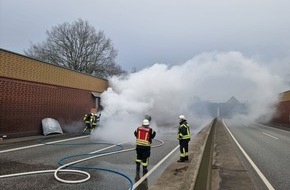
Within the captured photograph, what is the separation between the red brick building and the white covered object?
1.22 feet

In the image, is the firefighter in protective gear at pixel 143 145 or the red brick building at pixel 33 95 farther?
the red brick building at pixel 33 95

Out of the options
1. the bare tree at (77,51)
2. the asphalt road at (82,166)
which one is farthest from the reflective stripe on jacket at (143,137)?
the bare tree at (77,51)

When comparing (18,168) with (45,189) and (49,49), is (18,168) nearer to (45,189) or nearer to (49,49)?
(45,189)

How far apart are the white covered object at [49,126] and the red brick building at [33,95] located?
1.22 ft

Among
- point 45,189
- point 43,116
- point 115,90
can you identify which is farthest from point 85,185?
point 115,90

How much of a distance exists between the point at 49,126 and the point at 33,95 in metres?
2.31

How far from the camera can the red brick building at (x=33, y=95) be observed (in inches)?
723

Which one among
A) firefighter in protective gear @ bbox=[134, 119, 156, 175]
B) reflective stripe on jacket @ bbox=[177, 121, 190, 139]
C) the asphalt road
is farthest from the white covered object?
firefighter in protective gear @ bbox=[134, 119, 156, 175]

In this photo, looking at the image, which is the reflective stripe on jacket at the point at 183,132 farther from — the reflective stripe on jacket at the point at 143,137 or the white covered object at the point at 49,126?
the white covered object at the point at 49,126

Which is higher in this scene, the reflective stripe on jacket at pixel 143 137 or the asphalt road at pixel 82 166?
the reflective stripe on jacket at pixel 143 137

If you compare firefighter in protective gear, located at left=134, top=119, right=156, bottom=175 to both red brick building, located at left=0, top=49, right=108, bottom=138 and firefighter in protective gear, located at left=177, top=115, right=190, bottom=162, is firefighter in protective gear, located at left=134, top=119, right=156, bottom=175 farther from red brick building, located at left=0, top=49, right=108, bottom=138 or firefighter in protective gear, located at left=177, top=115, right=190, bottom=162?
red brick building, located at left=0, top=49, right=108, bottom=138

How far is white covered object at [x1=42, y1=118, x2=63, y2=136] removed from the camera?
69.2 feet

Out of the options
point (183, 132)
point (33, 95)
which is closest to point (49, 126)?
point (33, 95)

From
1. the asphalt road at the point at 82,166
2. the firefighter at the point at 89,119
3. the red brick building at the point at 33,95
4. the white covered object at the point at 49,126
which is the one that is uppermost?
the red brick building at the point at 33,95
